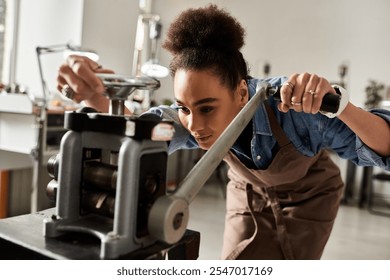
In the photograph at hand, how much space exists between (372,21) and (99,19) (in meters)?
2.88

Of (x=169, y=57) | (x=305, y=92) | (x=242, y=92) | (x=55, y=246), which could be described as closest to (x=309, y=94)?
(x=305, y=92)

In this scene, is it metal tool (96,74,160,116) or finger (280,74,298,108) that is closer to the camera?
metal tool (96,74,160,116)

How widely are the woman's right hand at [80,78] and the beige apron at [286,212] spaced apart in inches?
29.0

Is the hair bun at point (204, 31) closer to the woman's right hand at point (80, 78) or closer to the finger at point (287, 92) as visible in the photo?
the finger at point (287, 92)

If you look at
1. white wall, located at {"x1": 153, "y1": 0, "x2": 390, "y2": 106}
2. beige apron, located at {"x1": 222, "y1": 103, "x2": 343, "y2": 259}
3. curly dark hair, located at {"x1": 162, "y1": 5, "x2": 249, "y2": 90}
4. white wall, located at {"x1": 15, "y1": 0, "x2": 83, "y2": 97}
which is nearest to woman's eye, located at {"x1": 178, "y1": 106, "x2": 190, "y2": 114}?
curly dark hair, located at {"x1": 162, "y1": 5, "x2": 249, "y2": 90}

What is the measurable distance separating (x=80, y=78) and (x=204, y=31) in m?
0.51

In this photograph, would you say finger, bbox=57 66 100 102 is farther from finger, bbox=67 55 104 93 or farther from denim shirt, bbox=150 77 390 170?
denim shirt, bbox=150 77 390 170

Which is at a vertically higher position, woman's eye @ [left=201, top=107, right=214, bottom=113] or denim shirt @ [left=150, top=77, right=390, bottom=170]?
woman's eye @ [left=201, top=107, right=214, bottom=113]

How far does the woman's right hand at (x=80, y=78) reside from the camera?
625 millimetres

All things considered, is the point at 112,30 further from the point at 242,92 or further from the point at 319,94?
the point at 319,94

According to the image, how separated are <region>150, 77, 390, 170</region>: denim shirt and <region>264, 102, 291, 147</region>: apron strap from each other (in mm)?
13

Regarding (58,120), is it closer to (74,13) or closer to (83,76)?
(74,13)

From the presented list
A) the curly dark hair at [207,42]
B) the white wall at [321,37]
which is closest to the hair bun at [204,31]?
the curly dark hair at [207,42]

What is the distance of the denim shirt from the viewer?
105 centimetres
